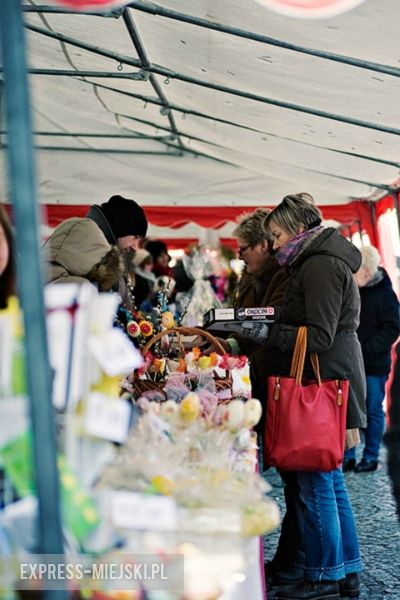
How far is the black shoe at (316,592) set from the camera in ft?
11.6

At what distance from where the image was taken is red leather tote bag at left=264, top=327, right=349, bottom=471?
3.41 m

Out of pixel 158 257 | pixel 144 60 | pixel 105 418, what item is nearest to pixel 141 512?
pixel 105 418

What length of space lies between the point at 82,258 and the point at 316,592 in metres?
1.63

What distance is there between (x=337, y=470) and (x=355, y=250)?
0.90 m

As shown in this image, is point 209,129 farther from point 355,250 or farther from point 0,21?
point 0,21

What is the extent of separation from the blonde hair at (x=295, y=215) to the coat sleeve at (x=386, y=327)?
2.73m

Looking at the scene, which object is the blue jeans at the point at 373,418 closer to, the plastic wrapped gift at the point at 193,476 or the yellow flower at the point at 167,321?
the yellow flower at the point at 167,321

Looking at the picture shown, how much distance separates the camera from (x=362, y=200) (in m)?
8.14

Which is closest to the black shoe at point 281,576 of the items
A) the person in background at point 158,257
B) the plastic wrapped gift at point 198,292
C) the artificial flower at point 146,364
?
the artificial flower at point 146,364

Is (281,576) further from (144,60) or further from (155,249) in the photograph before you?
(155,249)

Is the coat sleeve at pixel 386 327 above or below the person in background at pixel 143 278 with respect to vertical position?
below

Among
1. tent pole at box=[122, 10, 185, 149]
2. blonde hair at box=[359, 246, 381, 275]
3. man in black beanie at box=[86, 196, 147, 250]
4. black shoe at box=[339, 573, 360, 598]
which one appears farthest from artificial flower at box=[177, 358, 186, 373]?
blonde hair at box=[359, 246, 381, 275]

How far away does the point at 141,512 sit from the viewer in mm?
1463

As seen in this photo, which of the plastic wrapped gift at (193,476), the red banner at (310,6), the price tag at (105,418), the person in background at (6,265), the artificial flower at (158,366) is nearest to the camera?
the price tag at (105,418)
